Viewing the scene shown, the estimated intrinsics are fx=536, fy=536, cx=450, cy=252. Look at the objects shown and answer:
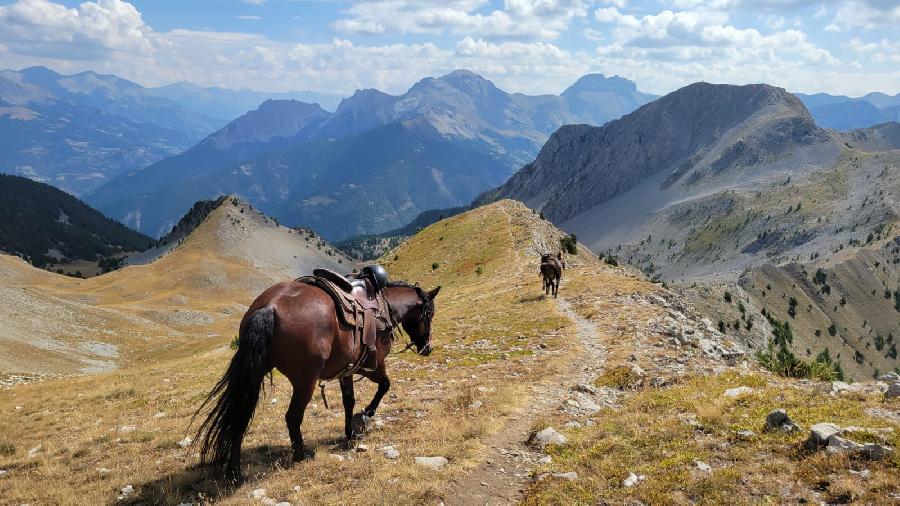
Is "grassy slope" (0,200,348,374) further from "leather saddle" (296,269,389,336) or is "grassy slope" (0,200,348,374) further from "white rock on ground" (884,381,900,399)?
"white rock on ground" (884,381,900,399)

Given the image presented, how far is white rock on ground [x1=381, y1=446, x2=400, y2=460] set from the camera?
11352 mm

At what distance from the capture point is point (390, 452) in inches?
454

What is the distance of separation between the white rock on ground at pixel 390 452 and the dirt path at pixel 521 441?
69.0 inches

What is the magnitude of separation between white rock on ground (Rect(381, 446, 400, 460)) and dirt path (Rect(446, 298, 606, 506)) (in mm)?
1753

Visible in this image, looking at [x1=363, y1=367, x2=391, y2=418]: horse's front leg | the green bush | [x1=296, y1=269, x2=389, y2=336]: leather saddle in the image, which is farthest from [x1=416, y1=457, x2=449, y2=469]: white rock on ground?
the green bush

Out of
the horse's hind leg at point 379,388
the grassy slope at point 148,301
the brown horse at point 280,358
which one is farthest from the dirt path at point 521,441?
the grassy slope at point 148,301


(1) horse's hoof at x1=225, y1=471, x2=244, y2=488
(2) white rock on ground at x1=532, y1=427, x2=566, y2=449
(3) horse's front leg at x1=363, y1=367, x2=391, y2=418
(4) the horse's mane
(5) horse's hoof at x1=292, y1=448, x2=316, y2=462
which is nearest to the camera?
(1) horse's hoof at x1=225, y1=471, x2=244, y2=488

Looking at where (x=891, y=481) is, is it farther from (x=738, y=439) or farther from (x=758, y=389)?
(x=758, y=389)

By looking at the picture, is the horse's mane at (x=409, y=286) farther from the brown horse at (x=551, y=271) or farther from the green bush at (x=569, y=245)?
the green bush at (x=569, y=245)

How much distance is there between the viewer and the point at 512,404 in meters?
15.0

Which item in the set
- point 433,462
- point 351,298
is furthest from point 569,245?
point 433,462

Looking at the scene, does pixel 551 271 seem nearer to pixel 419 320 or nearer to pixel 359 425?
pixel 419 320

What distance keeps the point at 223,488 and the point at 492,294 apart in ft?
108

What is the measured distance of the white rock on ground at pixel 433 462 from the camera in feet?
35.0
